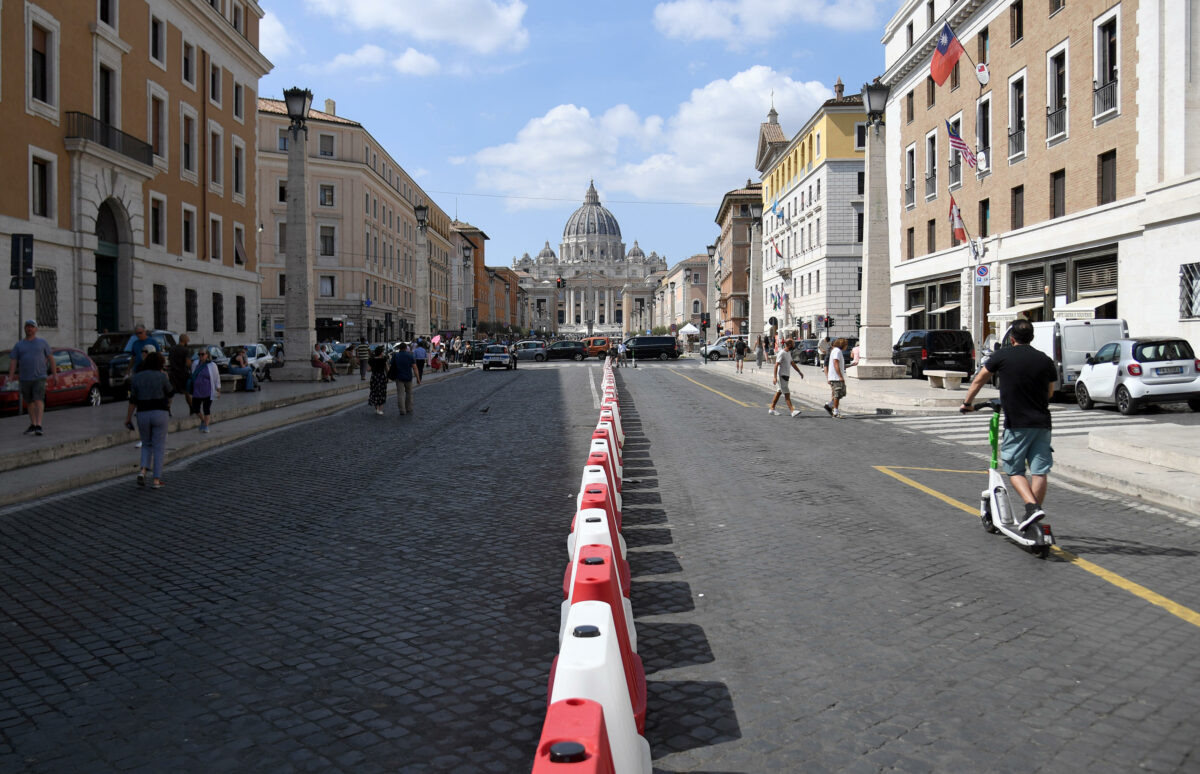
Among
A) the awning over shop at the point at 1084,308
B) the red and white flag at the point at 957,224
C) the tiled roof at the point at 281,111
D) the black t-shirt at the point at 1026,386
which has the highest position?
the tiled roof at the point at 281,111

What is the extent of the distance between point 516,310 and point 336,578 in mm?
193180

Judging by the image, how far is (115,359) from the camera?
22188mm

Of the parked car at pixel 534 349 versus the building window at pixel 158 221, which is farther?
the parked car at pixel 534 349

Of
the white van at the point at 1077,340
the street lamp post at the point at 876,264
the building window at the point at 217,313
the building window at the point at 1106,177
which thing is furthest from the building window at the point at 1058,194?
the building window at the point at 217,313

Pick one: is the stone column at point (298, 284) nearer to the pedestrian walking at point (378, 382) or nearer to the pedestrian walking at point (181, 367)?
the pedestrian walking at point (378, 382)

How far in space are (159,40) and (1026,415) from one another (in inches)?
1352

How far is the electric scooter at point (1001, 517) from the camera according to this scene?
6.78 meters

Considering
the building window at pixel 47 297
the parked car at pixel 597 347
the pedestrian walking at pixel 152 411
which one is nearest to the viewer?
the pedestrian walking at pixel 152 411

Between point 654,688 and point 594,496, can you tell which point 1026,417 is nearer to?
point 594,496

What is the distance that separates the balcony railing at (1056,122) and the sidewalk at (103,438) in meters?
22.3

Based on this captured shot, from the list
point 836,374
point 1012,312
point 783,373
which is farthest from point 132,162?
point 1012,312

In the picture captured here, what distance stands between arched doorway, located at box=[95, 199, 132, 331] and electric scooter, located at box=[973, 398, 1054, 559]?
29.1 meters

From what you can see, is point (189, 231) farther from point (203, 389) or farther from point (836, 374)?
point (836, 374)

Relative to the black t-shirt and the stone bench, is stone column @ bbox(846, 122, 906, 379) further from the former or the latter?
the black t-shirt
